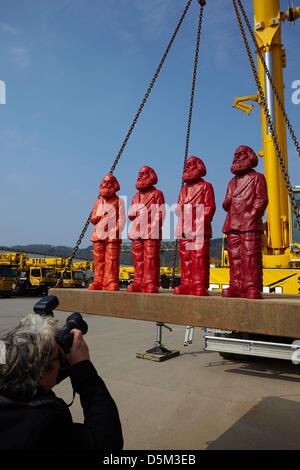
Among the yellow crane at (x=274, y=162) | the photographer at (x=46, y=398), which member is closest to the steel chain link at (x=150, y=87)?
the photographer at (x=46, y=398)

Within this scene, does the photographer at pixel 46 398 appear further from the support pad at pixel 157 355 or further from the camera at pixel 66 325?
the support pad at pixel 157 355

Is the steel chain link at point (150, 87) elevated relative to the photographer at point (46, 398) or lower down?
elevated

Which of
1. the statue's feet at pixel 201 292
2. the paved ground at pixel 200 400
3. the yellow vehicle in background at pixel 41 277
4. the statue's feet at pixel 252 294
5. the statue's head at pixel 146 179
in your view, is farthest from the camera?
the yellow vehicle in background at pixel 41 277

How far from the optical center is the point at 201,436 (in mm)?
3506

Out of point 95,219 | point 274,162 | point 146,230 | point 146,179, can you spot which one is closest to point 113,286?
point 146,230

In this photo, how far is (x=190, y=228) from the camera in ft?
10.4

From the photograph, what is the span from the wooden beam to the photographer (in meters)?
1.14

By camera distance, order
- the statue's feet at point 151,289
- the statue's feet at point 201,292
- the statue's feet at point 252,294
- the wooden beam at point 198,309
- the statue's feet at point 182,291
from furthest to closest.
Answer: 1. the statue's feet at point 151,289
2. the statue's feet at point 182,291
3. the statue's feet at point 201,292
4. the statue's feet at point 252,294
5. the wooden beam at point 198,309

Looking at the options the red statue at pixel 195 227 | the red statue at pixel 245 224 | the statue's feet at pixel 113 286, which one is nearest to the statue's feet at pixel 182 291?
the red statue at pixel 195 227

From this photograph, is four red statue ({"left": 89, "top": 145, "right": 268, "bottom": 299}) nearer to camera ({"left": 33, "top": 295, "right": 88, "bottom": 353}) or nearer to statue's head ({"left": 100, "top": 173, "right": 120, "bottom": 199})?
statue's head ({"left": 100, "top": 173, "right": 120, "bottom": 199})

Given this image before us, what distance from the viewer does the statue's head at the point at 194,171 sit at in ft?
10.9

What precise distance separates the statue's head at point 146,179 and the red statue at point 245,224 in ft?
2.68

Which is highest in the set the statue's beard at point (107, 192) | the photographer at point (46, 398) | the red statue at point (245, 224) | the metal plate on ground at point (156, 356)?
the statue's beard at point (107, 192)

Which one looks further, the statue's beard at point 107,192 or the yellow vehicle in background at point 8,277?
the yellow vehicle in background at point 8,277
